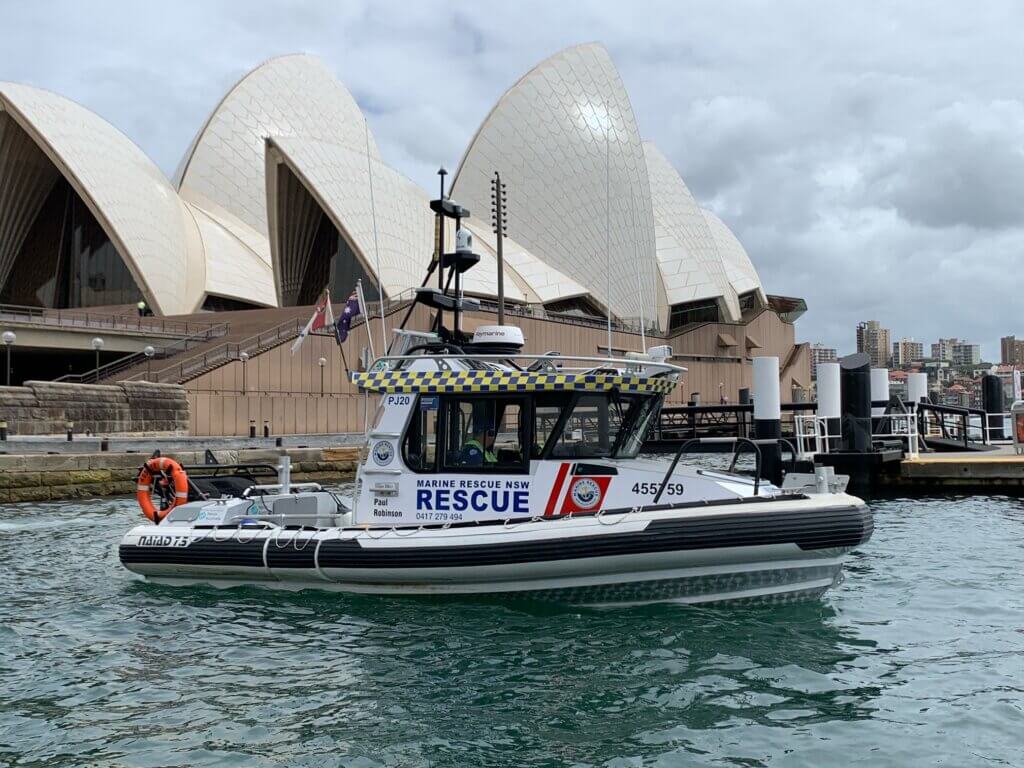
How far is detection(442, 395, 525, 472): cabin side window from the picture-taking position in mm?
8898

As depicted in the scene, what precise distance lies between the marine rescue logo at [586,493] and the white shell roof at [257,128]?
53.0 metres

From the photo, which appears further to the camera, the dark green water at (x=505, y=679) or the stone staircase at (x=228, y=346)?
the stone staircase at (x=228, y=346)

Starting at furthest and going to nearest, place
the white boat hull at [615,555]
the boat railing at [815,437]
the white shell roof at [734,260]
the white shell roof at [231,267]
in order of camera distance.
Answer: the white shell roof at [734,260], the white shell roof at [231,267], the boat railing at [815,437], the white boat hull at [615,555]

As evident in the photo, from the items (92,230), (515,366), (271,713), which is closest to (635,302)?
(92,230)

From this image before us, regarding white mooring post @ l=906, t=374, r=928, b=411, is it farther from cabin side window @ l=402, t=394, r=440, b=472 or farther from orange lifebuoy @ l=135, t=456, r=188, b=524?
orange lifebuoy @ l=135, t=456, r=188, b=524

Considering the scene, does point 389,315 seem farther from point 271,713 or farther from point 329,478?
point 271,713

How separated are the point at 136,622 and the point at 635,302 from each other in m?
55.7

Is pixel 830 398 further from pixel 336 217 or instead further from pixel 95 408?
pixel 336 217

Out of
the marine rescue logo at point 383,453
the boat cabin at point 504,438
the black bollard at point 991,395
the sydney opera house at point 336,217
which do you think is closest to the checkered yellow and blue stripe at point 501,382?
the boat cabin at point 504,438

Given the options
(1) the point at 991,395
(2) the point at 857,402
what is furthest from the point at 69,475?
(1) the point at 991,395

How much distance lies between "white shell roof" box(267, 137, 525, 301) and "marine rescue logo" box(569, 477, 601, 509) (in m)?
40.5

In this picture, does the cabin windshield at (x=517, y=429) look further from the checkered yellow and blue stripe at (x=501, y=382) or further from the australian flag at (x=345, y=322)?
the australian flag at (x=345, y=322)

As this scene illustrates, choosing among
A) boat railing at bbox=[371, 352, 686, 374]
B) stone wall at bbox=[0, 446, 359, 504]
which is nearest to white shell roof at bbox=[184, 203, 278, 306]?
stone wall at bbox=[0, 446, 359, 504]

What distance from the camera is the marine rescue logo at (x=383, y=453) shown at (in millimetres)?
9172
